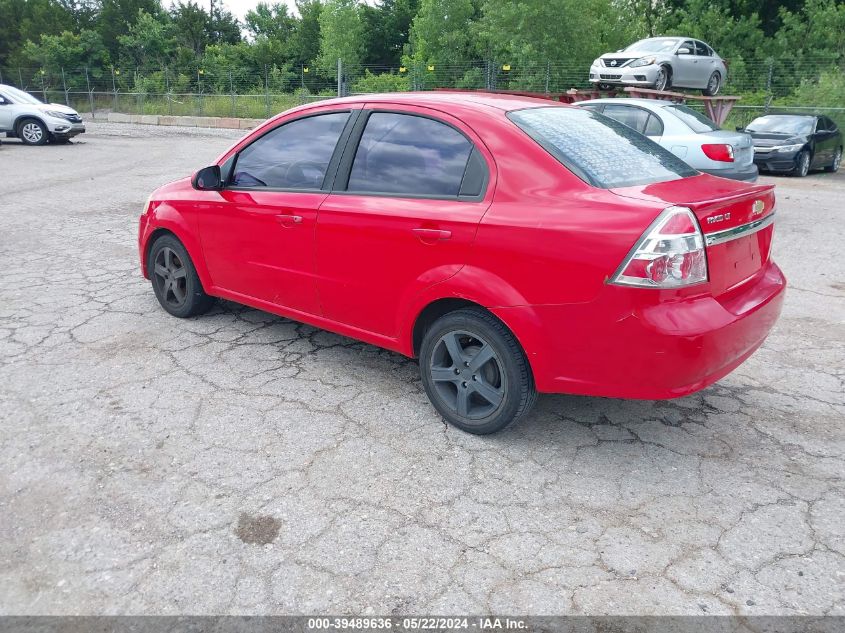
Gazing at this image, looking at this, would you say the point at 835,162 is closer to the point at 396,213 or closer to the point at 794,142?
the point at 794,142

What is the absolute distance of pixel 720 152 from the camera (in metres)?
8.59

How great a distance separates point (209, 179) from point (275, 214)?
2.23ft

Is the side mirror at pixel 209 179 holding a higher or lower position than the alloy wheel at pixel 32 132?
lower

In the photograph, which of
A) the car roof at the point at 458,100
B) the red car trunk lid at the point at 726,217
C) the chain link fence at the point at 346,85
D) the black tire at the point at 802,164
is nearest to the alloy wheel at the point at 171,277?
the car roof at the point at 458,100

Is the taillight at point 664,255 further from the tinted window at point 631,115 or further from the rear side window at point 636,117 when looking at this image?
the tinted window at point 631,115

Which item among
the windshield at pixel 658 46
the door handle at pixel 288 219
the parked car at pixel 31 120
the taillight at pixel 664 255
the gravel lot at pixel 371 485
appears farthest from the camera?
the parked car at pixel 31 120

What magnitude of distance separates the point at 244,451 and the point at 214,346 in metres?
1.49

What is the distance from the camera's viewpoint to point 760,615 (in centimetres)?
228

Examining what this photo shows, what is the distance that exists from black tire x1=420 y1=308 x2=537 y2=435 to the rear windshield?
2.71 ft

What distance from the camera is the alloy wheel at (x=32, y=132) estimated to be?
18750 mm

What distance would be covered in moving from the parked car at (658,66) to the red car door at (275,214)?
12.7 meters

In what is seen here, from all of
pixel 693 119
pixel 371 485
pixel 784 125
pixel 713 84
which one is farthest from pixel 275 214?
pixel 713 84

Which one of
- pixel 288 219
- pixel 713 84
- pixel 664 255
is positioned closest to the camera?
pixel 664 255

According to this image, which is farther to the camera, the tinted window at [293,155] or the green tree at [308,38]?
the green tree at [308,38]
